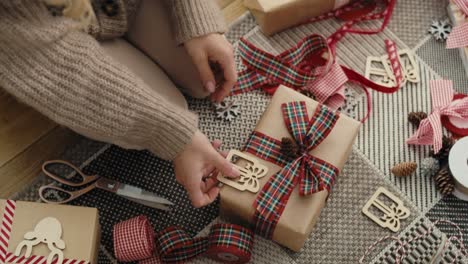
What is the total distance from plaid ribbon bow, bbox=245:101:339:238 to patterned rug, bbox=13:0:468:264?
0.14 meters

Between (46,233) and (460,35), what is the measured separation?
1063mm

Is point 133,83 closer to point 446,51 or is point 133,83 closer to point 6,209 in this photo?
point 6,209

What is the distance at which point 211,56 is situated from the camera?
107 centimetres

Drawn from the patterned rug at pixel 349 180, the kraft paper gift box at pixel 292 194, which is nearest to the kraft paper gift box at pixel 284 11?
the patterned rug at pixel 349 180

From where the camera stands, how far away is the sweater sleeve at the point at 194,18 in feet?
3.30

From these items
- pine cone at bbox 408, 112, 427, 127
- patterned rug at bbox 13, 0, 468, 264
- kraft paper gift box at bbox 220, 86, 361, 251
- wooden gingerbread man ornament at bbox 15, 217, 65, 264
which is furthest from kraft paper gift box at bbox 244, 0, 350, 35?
wooden gingerbread man ornament at bbox 15, 217, 65, 264

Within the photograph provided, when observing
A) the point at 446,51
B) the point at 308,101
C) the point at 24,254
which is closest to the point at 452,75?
the point at 446,51

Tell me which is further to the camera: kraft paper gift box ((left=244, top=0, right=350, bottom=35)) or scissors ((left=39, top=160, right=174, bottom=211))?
kraft paper gift box ((left=244, top=0, right=350, bottom=35))

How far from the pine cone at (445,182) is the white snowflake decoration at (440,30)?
0.37m

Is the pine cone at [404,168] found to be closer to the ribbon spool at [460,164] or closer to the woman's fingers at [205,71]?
the ribbon spool at [460,164]

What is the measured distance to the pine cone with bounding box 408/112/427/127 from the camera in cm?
127

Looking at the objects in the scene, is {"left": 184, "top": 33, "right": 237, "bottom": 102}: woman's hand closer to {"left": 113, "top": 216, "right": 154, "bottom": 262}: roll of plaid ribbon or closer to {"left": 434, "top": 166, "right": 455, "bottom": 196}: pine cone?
{"left": 113, "top": 216, "right": 154, "bottom": 262}: roll of plaid ribbon

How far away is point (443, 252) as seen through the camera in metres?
1.18

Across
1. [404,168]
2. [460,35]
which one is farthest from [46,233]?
[460,35]
